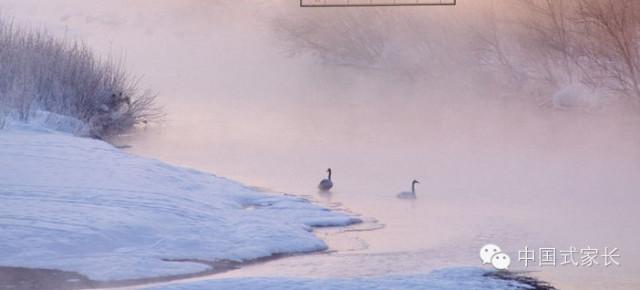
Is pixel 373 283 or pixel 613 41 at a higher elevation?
pixel 613 41

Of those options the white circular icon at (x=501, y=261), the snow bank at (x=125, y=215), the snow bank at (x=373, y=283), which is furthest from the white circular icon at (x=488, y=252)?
the snow bank at (x=125, y=215)

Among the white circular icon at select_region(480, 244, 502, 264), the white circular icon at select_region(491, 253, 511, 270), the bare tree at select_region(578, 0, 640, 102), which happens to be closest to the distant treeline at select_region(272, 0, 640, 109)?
the bare tree at select_region(578, 0, 640, 102)

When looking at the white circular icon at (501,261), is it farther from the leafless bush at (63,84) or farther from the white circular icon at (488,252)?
the leafless bush at (63,84)

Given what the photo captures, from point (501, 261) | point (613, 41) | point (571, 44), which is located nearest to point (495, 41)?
point (571, 44)

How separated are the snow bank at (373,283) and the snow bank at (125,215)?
597 mm

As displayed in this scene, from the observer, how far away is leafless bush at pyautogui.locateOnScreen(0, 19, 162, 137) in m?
13.5

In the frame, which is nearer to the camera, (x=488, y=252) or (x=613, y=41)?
(x=488, y=252)

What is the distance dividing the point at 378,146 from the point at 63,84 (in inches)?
173

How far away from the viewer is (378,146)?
15.4m

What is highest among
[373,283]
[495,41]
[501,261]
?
[495,41]

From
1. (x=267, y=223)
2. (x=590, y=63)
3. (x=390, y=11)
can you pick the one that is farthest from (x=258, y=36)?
(x=267, y=223)

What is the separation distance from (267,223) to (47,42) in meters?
8.11

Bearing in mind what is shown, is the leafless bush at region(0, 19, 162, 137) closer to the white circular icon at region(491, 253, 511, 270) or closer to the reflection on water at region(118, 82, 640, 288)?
the reflection on water at region(118, 82, 640, 288)

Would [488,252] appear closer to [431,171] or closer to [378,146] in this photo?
[431,171]
